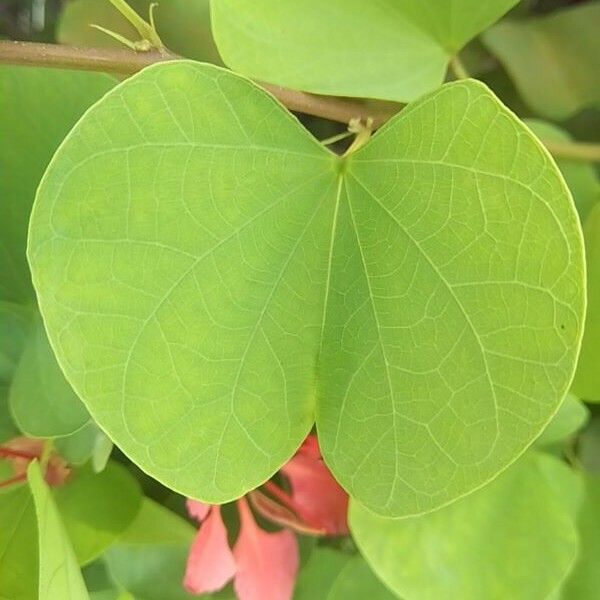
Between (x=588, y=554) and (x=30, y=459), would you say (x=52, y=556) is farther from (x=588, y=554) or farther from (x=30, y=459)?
(x=588, y=554)

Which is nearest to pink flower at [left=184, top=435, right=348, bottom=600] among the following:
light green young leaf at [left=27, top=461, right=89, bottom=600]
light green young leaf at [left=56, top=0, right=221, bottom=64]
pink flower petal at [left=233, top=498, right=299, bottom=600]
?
pink flower petal at [left=233, top=498, right=299, bottom=600]

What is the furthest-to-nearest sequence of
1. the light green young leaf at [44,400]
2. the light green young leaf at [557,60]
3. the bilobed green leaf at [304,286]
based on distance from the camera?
1. the light green young leaf at [557,60]
2. the light green young leaf at [44,400]
3. the bilobed green leaf at [304,286]

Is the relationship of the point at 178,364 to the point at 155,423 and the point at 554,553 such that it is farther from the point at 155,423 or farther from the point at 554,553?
the point at 554,553

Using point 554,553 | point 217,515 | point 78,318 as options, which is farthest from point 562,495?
point 78,318

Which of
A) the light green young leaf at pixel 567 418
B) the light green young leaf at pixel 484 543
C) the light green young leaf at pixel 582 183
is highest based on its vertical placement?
the light green young leaf at pixel 582 183

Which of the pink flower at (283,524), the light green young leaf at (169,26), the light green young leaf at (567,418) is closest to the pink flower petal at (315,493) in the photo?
the pink flower at (283,524)

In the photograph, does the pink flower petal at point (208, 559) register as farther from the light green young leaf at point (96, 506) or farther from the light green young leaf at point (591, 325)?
the light green young leaf at point (591, 325)
